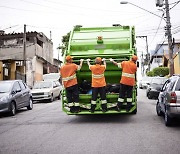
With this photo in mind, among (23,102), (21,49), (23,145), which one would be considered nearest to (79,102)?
(23,145)

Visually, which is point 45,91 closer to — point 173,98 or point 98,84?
point 98,84

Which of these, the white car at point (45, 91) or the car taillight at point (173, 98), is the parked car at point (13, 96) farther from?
the car taillight at point (173, 98)

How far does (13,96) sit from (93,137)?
7.07 meters

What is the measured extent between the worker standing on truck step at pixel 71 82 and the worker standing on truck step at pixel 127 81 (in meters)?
1.34

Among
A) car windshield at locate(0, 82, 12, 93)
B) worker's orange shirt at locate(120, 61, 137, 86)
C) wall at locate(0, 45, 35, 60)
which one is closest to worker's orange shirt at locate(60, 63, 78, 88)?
worker's orange shirt at locate(120, 61, 137, 86)

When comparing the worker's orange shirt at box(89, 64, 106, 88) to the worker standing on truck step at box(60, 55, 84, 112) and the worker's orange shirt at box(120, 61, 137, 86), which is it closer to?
the worker standing on truck step at box(60, 55, 84, 112)

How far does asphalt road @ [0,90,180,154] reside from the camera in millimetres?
6656

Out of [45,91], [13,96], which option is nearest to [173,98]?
[13,96]

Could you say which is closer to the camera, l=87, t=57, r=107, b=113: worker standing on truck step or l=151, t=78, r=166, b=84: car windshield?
l=87, t=57, r=107, b=113: worker standing on truck step

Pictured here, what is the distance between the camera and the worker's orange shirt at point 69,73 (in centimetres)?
1073

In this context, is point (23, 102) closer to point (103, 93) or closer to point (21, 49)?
point (103, 93)

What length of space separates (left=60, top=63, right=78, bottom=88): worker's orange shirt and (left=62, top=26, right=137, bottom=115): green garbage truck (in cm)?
42

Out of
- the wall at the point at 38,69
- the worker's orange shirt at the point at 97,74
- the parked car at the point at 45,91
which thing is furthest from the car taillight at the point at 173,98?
the wall at the point at 38,69

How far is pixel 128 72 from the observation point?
1064 centimetres
